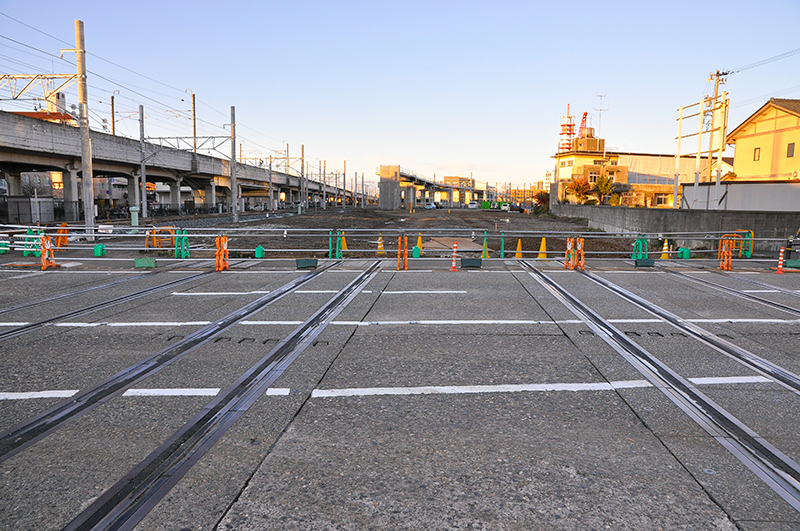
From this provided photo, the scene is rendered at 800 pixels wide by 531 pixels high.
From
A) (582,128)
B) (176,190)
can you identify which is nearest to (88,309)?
(176,190)

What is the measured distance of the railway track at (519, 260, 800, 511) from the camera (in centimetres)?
394

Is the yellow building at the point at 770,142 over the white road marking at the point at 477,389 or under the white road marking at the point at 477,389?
over

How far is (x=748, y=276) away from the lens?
15891 mm

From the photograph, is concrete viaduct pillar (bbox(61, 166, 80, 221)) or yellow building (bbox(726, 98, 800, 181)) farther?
concrete viaduct pillar (bbox(61, 166, 80, 221))

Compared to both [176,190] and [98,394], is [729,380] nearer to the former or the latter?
[98,394]

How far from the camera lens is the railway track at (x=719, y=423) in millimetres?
3941

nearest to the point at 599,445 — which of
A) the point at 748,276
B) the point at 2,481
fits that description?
the point at 2,481

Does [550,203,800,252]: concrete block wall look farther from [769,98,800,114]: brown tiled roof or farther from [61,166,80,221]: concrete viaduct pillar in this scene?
[61,166,80,221]: concrete viaduct pillar

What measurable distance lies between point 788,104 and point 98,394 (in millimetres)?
53600

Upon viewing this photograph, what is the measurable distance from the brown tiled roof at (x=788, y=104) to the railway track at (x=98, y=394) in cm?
4829

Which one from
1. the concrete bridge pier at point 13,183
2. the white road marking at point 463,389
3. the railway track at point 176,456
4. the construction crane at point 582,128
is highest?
the construction crane at point 582,128

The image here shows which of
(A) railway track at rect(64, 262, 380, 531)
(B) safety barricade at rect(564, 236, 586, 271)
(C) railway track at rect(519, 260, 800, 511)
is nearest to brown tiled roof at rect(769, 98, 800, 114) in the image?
(B) safety barricade at rect(564, 236, 586, 271)

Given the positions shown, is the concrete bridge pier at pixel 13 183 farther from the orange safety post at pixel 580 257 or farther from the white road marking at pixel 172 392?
the white road marking at pixel 172 392

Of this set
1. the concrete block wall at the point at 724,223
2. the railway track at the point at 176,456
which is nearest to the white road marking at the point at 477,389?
the railway track at the point at 176,456
